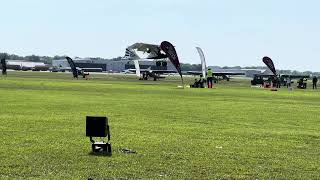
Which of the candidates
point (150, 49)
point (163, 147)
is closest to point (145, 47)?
point (150, 49)

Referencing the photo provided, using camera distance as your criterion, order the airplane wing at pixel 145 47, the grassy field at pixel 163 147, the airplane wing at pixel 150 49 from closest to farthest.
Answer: the grassy field at pixel 163 147, the airplane wing at pixel 145 47, the airplane wing at pixel 150 49

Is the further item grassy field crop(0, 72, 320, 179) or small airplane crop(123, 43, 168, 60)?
small airplane crop(123, 43, 168, 60)

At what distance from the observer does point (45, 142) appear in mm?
16984

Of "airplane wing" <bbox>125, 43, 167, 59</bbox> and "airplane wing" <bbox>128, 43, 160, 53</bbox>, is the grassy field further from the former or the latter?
"airplane wing" <bbox>125, 43, 167, 59</bbox>

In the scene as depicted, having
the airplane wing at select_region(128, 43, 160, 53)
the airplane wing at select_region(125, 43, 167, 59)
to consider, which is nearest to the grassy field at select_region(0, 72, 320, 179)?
the airplane wing at select_region(128, 43, 160, 53)

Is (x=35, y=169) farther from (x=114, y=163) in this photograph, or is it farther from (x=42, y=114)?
(x=42, y=114)

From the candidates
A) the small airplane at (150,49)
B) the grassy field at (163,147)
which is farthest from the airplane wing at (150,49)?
the grassy field at (163,147)

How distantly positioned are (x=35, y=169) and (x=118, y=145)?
4466 millimetres

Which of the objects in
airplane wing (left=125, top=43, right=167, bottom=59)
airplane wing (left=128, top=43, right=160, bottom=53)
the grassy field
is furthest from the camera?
airplane wing (left=125, top=43, right=167, bottom=59)

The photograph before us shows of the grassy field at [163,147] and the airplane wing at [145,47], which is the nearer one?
the grassy field at [163,147]

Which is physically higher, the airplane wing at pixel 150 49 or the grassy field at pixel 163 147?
the airplane wing at pixel 150 49

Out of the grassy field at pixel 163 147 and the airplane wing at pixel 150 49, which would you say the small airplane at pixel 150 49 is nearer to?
the airplane wing at pixel 150 49

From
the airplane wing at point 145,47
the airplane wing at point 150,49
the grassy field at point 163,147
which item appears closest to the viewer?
the grassy field at point 163,147

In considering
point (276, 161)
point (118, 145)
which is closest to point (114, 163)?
point (118, 145)
